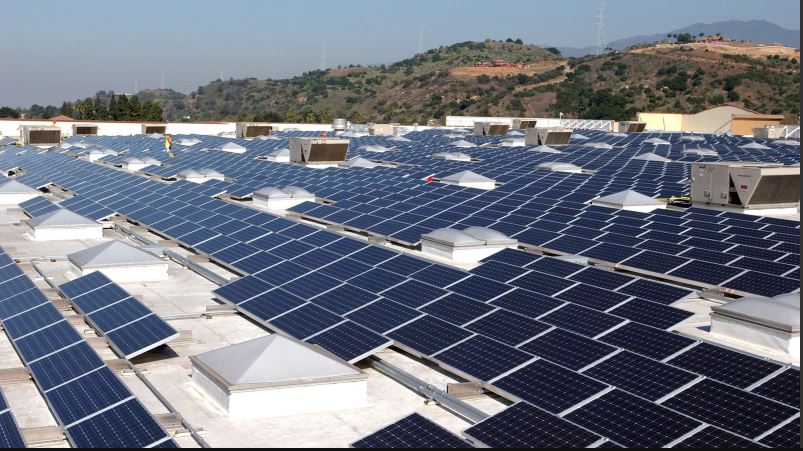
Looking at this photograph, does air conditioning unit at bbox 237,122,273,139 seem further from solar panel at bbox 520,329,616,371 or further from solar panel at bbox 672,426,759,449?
solar panel at bbox 672,426,759,449

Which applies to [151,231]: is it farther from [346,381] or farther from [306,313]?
[346,381]

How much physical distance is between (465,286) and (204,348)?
21.0ft

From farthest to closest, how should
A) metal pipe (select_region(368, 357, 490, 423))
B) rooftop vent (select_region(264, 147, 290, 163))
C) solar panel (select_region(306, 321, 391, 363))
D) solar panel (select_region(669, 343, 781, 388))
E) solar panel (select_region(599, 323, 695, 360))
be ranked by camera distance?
rooftop vent (select_region(264, 147, 290, 163))
solar panel (select_region(306, 321, 391, 363))
solar panel (select_region(599, 323, 695, 360))
metal pipe (select_region(368, 357, 490, 423))
solar panel (select_region(669, 343, 781, 388))

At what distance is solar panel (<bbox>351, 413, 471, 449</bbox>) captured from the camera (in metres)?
14.3

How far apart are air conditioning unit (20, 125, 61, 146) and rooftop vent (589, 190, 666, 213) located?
198ft

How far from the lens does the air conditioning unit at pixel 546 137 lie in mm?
85688

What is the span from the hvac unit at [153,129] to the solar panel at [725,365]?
95.5 metres

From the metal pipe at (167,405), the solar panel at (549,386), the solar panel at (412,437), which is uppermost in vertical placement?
the solar panel at (549,386)

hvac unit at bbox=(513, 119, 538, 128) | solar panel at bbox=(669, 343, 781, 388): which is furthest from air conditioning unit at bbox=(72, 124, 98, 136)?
solar panel at bbox=(669, 343, 781, 388)

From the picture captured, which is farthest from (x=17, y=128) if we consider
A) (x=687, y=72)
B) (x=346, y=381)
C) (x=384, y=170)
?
(x=687, y=72)

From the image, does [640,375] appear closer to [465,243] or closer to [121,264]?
[465,243]

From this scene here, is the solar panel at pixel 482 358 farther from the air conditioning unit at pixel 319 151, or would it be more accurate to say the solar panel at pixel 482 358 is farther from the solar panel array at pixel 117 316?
the air conditioning unit at pixel 319 151

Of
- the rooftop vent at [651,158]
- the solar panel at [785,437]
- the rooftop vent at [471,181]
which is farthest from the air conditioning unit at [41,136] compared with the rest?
the solar panel at [785,437]

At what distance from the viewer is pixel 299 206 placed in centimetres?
4234
